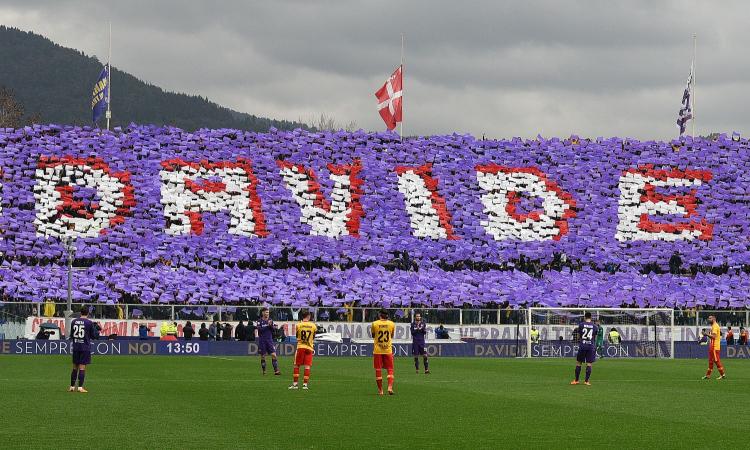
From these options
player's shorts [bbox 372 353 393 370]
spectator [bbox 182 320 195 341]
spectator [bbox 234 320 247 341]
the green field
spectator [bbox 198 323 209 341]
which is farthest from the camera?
spectator [bbox 198 323 209 341]

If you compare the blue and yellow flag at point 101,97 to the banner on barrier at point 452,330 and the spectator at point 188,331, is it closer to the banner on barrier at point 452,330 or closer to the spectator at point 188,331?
the banner on barrier at point 452,330

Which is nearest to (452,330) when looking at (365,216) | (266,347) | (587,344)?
(365,216)

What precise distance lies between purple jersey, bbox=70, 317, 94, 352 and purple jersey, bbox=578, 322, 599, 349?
46.2ft

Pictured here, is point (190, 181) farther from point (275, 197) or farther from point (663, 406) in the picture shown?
point (663, 406)

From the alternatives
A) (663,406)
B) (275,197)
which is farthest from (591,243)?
(663,406)

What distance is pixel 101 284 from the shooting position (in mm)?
68250

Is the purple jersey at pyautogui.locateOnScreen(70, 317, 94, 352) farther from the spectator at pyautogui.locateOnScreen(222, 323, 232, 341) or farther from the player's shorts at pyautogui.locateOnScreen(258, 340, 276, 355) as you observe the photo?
the spectator at pyautogui.locateOnScreen(222, 323, 232, 341)

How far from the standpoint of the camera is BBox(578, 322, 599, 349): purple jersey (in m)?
36.1

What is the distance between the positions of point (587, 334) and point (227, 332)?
97.8 feet

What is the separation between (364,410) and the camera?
2580cm

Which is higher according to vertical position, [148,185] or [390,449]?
[148,185]

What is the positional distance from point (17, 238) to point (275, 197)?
51.0ft

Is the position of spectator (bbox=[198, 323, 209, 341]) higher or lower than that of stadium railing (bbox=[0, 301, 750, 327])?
lower

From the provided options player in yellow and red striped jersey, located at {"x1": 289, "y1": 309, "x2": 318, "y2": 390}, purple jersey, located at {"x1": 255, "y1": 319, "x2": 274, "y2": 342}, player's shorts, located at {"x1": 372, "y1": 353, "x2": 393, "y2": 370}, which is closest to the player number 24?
player's shorts, located at {"x1": 372, "y1": 353, "x2": 393, "y2": 370}
